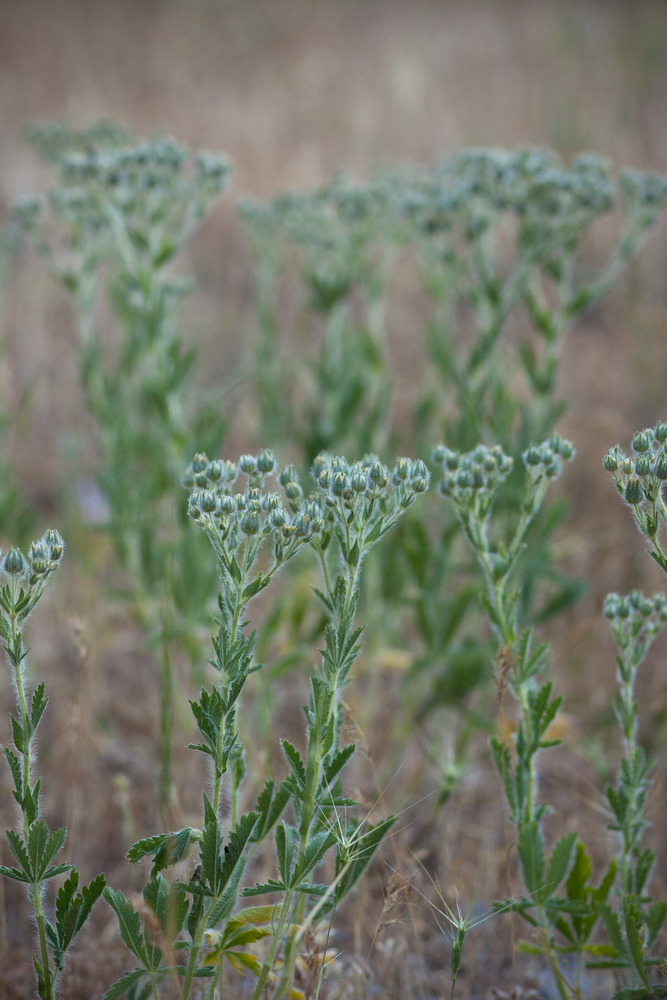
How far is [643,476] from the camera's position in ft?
5.98

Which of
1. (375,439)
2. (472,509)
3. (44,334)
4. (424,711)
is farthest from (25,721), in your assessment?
(44,334)

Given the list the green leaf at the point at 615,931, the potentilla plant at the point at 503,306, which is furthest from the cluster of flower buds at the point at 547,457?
the green leaf at the point at 615,931

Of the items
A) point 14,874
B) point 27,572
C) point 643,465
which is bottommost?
point 14,874

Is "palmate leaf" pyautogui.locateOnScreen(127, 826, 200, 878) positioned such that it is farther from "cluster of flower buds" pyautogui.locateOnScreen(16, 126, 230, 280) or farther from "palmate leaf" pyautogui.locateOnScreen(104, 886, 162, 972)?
"cluster of flower buds" pyautogui.locateOnScreen(16, 126, 230, 280)

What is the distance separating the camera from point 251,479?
6.05 feet

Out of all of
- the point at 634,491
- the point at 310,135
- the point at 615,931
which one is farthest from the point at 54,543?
the point at 310,135

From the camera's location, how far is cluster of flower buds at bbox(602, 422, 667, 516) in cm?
179

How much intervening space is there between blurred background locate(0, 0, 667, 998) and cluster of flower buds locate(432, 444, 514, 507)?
94 cm

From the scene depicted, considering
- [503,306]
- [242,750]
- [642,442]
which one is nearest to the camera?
[242,750]

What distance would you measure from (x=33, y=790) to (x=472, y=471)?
109 centimetres

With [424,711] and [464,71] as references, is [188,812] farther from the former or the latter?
[464,71]

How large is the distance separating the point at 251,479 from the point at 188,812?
59.3 inches

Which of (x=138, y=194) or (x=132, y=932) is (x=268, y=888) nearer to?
(x=132, y=932)

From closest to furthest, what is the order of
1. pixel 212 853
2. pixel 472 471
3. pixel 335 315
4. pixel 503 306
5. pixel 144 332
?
pixel 212 853
pixel 472 471
pixel 503 306
pixel 144 332
pixel 335 315
